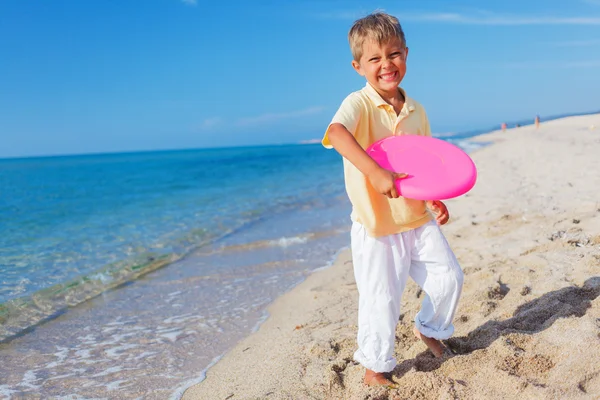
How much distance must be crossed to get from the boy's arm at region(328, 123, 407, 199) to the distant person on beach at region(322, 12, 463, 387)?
0.40 ft

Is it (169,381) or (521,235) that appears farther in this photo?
(521,235)

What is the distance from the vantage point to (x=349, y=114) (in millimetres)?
2311

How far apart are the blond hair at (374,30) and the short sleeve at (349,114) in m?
0.25

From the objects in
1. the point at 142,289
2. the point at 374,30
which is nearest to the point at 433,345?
the point at 374,30

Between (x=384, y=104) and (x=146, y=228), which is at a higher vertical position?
(x=384, y=104)

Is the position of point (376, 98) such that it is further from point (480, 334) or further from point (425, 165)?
point (480, 334)

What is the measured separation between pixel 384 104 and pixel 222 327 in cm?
254

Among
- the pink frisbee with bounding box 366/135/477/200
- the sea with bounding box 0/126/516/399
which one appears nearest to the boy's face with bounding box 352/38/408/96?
the pink frisbee with bounding box 366/135/477/200

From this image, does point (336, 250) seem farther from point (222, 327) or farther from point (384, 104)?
point (384, 104)

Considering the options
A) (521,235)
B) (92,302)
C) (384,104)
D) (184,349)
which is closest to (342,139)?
(384,104)

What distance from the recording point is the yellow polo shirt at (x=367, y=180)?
2.36m

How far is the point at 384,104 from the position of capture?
2.43m

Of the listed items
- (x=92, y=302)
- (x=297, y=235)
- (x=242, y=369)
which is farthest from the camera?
(x=297, y=235)

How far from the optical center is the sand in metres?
2.34
